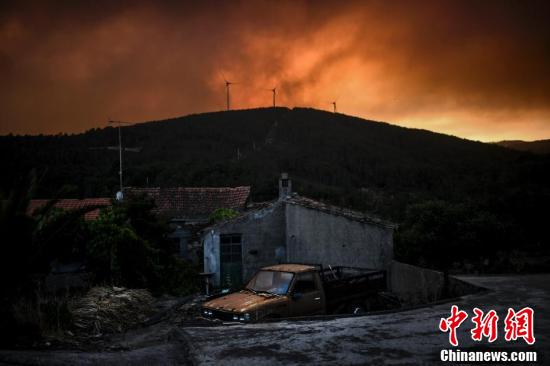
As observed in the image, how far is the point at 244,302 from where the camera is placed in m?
9.27

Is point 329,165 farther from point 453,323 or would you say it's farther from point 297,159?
point 453,323

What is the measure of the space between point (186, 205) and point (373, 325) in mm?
20413

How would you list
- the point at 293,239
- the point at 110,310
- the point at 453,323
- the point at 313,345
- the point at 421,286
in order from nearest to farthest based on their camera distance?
the point at 313,345
the point at 453,323
the point at 110,310
the point at 421,286
the point at 293,239

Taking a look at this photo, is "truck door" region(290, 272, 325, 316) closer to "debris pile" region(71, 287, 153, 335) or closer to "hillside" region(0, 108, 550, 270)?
"debris pile" region(71, 287, 153, 335)

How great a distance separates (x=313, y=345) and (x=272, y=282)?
3.74 meters

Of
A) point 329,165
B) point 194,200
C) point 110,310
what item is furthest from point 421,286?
point 329,165

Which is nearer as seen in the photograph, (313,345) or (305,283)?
(313,345)

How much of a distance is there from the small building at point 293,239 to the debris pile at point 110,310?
4.72 meters

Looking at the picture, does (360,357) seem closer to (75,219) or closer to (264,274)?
(264,274)

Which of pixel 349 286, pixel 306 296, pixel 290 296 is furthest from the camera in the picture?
pixel 349 286

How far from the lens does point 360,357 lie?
5.89m

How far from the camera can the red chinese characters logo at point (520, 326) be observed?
665cm

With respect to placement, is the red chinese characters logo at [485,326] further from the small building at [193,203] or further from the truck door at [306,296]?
the small building at [193,203]

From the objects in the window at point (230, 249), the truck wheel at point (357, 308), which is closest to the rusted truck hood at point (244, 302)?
the truck wheel at point (357, 308)
